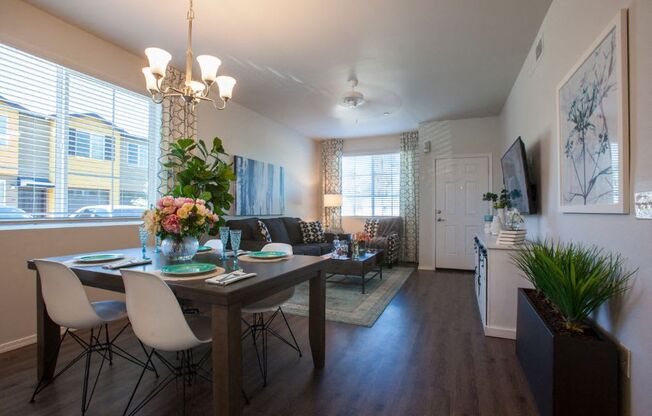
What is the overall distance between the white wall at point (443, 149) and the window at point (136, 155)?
429 cm

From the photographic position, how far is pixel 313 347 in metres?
2.14

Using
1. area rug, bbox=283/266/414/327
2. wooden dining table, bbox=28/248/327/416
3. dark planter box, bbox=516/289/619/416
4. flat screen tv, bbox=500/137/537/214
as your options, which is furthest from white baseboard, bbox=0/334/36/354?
flat screen tv, bbox=500/137/537/214

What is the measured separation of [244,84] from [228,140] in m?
0.87

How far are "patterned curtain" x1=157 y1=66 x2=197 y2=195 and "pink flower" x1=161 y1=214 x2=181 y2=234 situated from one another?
75.5 inches

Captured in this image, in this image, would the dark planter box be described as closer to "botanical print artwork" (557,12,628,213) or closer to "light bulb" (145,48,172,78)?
"botanical print artwork" (557,12,628,213)

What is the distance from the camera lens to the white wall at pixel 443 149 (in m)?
5.18

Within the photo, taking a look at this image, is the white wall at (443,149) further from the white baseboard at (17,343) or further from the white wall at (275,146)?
the white baseboard at (17,343)

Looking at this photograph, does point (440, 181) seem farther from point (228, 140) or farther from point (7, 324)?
point (7, 324)

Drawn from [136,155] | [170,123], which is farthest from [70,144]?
[170,123]

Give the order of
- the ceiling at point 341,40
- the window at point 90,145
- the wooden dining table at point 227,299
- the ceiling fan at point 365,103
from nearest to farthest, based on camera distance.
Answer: the wooden dining table at point 227,299 → the ceiling at point 341,40 → the window at point 90,145 → the ceiling fan at point 365,103

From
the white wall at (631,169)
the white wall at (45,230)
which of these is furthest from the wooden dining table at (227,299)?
the white wall at (631,169)

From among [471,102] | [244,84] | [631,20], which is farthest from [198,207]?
[471,102]

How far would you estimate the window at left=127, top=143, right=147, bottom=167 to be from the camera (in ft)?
10.6

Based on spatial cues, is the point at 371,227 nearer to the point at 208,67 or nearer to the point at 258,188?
the point at 258,188
